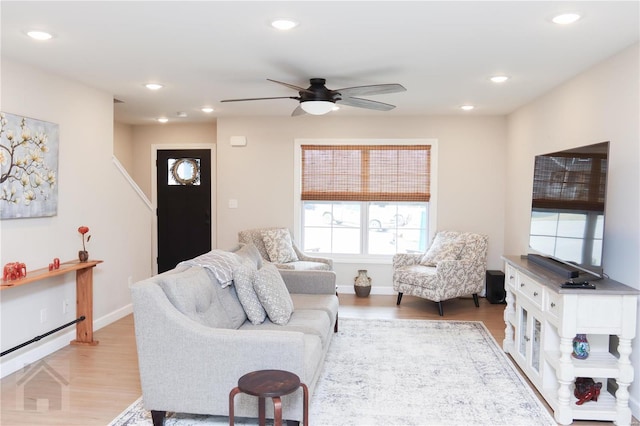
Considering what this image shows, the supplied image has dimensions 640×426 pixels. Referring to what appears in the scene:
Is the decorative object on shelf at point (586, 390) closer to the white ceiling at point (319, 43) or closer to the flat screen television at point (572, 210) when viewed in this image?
the flat screen television at point (572, 210)

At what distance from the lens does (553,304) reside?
119 inches

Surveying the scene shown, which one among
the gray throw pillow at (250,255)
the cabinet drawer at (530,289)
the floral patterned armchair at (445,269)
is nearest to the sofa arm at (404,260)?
the floral patterned armchair at (445,269)

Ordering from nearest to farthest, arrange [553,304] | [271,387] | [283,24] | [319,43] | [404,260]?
[271,387], [283,24], [553,304], [319,43], [404,260]

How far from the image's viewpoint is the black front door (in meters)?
7.15

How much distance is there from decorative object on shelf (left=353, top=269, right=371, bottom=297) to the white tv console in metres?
3.06

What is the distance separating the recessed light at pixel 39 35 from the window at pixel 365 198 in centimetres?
371

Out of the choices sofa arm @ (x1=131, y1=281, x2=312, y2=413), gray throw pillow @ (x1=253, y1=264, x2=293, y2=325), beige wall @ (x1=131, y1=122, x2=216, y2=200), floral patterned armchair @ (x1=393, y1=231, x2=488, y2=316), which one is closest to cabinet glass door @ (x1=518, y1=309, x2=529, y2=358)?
floral patterned armchair @ (x1=393, y1=231, x2=488, y2=316)

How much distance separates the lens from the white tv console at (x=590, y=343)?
281 cm

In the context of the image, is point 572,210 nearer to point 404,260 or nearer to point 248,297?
point 248,297

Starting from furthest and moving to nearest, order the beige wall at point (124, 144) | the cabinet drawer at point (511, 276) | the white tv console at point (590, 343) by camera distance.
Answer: the beige wall at point (124, 144) < the cabinet drawer at point (511, 276) < the white tv console at point (590, 343)

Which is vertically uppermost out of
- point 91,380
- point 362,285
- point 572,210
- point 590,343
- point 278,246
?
point 572,210

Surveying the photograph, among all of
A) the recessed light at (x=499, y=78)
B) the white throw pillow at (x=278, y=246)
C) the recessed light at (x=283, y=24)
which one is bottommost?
the white throw pillow at (x=278, y=246)

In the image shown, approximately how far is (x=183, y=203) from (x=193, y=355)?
4895 mm

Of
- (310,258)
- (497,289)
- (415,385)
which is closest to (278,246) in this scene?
(310,258)
